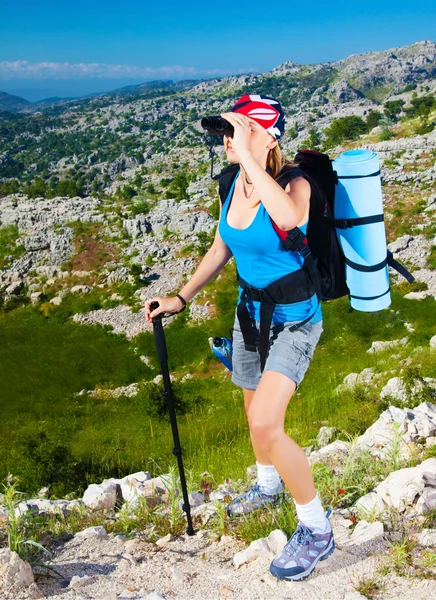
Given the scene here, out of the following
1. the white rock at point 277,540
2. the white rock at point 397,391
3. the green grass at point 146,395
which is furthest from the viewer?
the green grass at point 146,395

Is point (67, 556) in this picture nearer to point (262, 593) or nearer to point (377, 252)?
point (262, 593)

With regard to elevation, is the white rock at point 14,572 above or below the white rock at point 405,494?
above

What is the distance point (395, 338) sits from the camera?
71.3ft

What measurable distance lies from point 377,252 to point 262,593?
280cm

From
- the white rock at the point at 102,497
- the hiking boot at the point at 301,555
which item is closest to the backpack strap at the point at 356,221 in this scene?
the hiking boot at the point at 301,555

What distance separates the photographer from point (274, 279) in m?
4.04

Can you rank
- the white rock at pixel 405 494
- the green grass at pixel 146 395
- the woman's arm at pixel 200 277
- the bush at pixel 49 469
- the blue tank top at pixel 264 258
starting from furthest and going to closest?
the bush at pixel 49 469 < the green grass at pixel 146 395 < the woman's arm at pixel 200 277 < the white rock at pixel 405 494 < the blue tank top at pixel 264 258

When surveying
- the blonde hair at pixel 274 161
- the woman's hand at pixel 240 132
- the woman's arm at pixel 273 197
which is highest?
the woman's hand at pixel 240 132

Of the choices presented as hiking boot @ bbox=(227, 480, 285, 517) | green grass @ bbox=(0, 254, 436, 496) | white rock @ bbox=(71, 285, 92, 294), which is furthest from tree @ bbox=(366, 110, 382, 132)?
hiking boot @ bbox=(227, 480, 285, 517)

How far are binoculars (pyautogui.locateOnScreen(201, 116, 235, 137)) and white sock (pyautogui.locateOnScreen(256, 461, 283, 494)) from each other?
109 inches

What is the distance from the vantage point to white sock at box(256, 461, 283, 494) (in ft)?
15.4

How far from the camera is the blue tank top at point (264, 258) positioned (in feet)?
12.8

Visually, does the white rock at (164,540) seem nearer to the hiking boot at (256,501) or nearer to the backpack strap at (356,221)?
the hiking boot at (256,501)

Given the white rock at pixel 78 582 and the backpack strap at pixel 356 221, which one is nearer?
the white rock at pixel 78 582
